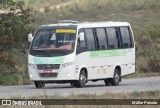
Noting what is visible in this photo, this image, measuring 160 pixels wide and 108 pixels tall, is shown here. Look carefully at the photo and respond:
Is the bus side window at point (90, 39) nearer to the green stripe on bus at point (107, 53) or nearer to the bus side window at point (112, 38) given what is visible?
the green stripe on bus at point (107, 53)

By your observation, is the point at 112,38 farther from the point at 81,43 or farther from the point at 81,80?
the point at 81,80

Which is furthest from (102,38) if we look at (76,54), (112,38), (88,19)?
(88,19)

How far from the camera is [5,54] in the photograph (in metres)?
36.0

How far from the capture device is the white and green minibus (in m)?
→ 28.0

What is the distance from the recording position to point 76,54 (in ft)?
92.7

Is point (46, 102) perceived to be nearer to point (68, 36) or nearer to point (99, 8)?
point (68, 36)

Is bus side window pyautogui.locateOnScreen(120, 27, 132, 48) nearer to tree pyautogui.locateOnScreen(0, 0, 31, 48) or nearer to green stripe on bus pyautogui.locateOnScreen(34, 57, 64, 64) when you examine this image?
green stripe on bus pyautogui.locateOnScreen(34, 57, 64, 64)

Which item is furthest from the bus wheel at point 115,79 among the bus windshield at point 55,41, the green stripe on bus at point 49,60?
the green stripe on bus at point 49,60

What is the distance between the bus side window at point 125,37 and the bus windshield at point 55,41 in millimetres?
4163

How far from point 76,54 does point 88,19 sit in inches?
1522

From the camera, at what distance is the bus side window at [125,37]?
106ft

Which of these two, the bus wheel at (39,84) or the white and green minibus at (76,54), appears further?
the bus wheel at (39,84)

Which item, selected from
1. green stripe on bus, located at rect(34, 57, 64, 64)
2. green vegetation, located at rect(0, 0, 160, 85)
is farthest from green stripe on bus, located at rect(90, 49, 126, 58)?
green vegetation, located at rect(0, 0, 160, 85)

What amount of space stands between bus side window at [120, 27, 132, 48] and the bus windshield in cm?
416
